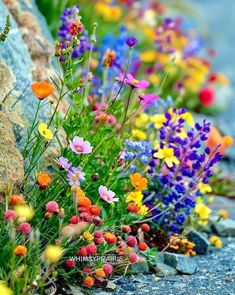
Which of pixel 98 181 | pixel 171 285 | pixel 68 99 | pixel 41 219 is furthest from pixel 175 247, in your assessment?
pixel 68 99

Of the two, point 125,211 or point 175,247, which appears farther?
point 175,247

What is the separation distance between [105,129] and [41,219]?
0.57 meters

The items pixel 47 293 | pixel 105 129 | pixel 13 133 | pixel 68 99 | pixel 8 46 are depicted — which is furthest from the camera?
pixel 68 99

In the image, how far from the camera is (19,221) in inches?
91.0

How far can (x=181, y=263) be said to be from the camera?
3.17 m

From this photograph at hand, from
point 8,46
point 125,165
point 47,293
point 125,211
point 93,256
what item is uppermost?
point 8,46

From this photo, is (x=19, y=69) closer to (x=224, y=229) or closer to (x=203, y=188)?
(x=203, y=188)

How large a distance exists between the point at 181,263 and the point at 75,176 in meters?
0.81

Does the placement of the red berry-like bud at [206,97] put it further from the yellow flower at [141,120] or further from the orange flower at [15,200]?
the orange flower at [15,200]

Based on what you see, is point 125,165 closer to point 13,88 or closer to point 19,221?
point 13,88

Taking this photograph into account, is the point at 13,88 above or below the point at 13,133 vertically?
above

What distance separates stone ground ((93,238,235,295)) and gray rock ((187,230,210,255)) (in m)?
0.20

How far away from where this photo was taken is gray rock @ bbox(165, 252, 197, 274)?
3.15 metres

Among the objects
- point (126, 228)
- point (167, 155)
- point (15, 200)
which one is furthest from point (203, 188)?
point (15, 200)
